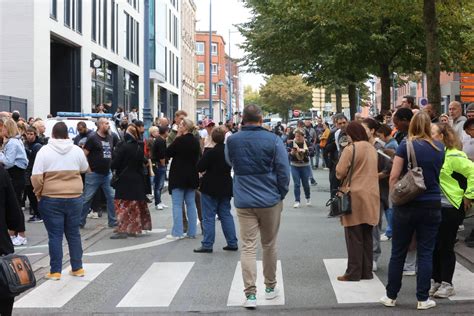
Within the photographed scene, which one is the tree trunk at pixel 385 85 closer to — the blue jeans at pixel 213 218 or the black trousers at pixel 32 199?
the black trousers at pixel 32 199

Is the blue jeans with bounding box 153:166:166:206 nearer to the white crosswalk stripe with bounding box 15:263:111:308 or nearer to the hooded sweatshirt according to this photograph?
the white crosswalk stripe with bounding box 15:263:111:308

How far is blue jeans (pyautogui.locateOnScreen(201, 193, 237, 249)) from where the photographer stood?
9.81 metres

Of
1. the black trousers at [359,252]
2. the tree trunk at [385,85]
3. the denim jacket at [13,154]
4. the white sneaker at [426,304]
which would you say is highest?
the tree trunk at [385,85]

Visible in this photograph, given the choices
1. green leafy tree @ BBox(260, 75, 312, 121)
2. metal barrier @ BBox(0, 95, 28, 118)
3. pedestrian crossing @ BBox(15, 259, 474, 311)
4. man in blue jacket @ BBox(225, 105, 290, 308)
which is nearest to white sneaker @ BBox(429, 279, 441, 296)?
pedestrian crossing @ BBox(15, 259, 474, 311)

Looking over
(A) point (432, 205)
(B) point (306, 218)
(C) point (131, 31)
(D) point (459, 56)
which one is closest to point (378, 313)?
(A) point (432, 205)

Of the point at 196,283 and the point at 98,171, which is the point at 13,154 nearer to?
the point at 98,171

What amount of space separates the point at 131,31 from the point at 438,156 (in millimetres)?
36942

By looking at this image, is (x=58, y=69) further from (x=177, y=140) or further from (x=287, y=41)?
(x=177, y=140)

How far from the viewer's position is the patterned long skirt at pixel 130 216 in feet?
37.0

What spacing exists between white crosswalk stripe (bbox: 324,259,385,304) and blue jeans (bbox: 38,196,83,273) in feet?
10.0

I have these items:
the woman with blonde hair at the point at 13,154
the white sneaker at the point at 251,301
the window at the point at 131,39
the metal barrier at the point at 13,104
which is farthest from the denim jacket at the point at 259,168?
the window at the point at 131,39

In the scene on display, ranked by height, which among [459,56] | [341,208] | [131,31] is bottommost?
[341,208]

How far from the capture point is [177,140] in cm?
1066

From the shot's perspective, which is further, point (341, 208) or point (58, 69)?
point (58, 69)
